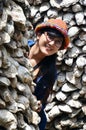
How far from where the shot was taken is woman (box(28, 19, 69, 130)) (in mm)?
1551

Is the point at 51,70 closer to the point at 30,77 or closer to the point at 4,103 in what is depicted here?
the point at 30,77

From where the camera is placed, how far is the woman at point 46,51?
155 centimetres

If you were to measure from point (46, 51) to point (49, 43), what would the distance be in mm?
32

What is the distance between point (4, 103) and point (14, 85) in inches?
2.9

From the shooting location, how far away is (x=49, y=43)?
1.53 metres

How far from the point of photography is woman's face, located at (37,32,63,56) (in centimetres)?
153

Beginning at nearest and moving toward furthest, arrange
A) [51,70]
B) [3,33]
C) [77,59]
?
[3,33] < [51,70] < [77,59]

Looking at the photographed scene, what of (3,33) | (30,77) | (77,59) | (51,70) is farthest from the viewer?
(77,59)

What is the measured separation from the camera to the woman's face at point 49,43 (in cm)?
153

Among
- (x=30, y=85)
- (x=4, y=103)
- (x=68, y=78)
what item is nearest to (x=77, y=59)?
(x=68, y=78)

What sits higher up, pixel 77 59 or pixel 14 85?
pixel 77 59

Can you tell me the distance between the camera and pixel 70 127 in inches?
105

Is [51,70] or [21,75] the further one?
[51,70]

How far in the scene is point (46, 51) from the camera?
5.06 ft
